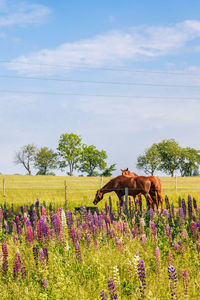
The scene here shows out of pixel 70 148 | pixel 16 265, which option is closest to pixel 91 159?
pixel 70 148

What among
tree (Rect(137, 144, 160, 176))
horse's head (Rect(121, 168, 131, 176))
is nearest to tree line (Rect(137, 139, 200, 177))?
→ tree (Rect(137, 144, 160, 176))

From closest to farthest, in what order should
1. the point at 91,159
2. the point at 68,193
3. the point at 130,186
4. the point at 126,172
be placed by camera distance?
the point at 130,186 < the point at 126,172 < the point at 68,193 < the point at 91,159

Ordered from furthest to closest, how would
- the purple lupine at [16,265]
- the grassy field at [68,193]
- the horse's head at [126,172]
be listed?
the grassy field at [68,193], the horse's head at [126,172], the purple lupine at [16,265]

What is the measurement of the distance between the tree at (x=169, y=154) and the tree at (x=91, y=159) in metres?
17.2

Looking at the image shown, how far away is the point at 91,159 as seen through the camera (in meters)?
87.2

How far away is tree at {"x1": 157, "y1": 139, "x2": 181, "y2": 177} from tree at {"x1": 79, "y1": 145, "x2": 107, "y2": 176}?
17214mm

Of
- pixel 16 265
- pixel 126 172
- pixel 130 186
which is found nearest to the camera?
pixel 16 265

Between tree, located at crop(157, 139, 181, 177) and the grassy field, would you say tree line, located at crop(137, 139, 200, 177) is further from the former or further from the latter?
the grassy field

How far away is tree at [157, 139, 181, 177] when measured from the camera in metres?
92.5

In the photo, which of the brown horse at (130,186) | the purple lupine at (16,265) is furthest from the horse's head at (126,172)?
the purple lupine at (16,265)

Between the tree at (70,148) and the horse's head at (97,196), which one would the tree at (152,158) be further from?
the horse's head at (97,196)

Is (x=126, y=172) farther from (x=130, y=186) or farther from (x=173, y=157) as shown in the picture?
(x=173, y=157)

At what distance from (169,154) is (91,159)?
71.2 feet

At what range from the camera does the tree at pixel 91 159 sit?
3396 inches
